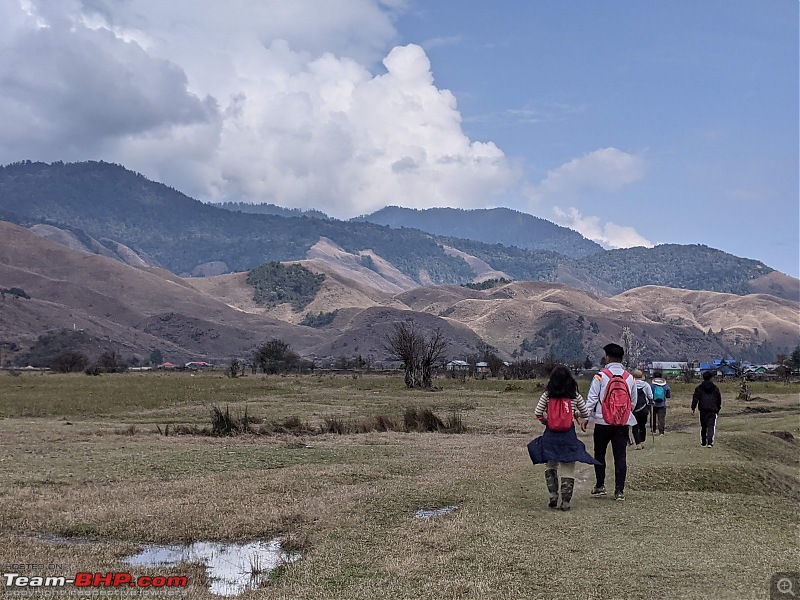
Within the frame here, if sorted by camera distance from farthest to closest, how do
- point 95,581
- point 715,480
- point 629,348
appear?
point 629,348
point 715,480
point 95,581

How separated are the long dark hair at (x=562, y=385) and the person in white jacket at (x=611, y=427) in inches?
24.0

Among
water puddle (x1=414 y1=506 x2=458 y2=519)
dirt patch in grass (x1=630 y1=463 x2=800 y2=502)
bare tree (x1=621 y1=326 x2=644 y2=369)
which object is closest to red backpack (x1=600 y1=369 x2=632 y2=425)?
dirt patch in grass (x1=630 y1=463 x2=800 y2=502)

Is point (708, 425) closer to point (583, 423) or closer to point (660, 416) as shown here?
point (660, 416)

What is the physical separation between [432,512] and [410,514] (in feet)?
1.21

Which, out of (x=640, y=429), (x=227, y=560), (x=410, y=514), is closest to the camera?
(x=227, y=560)

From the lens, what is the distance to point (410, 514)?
11852 mm

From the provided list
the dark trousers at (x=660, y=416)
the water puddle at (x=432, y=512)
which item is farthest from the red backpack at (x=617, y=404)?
the dark trousers at (x=660, y=416)

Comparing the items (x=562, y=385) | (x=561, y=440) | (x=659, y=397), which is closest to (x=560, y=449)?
(x=561, y=440)

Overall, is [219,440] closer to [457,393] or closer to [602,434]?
[602,434]

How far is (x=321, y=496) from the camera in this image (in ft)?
43.2

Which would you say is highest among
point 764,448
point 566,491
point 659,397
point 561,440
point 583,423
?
point 583,423

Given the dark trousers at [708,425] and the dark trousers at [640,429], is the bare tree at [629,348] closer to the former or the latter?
the dark trousers at [640,429]

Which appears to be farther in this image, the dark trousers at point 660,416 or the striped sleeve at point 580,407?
the dark trousers at point 660,416

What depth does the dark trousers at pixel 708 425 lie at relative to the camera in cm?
2027
